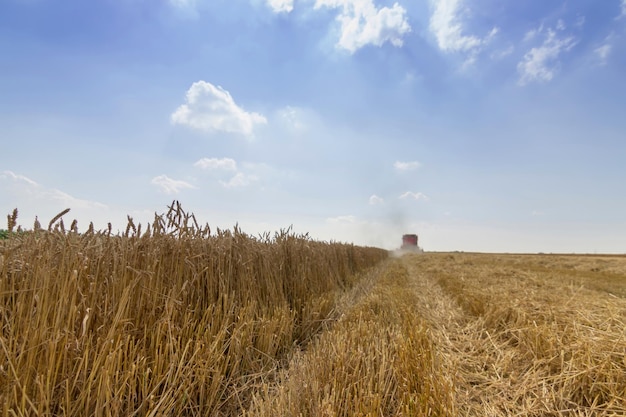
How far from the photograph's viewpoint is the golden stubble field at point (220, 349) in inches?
73.5

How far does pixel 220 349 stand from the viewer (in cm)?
284

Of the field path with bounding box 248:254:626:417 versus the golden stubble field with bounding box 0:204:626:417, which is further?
the field path with bounding box 248:254:626:417

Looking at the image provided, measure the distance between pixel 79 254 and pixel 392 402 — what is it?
2.35 meters

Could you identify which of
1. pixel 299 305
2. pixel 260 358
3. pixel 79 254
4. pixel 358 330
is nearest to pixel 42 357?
pixel 79 254

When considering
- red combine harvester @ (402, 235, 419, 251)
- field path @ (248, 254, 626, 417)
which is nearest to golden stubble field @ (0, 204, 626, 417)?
field path @ (248, 254, 626, 417)

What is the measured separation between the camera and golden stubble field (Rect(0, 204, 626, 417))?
1.87 m

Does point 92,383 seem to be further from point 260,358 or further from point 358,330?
point 358,330

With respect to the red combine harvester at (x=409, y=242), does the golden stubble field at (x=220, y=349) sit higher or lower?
lower

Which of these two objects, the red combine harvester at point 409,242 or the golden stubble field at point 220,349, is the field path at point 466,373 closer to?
the golden stubble field at point 220,349

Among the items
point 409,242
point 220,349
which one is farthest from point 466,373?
point 409,242

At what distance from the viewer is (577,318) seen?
3922mm

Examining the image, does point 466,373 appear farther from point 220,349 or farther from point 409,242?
point 409,242

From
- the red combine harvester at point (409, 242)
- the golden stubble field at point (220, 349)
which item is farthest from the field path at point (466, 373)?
the red combine harvester at point (409, 242)

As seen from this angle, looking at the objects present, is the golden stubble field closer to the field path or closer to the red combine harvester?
the field path
